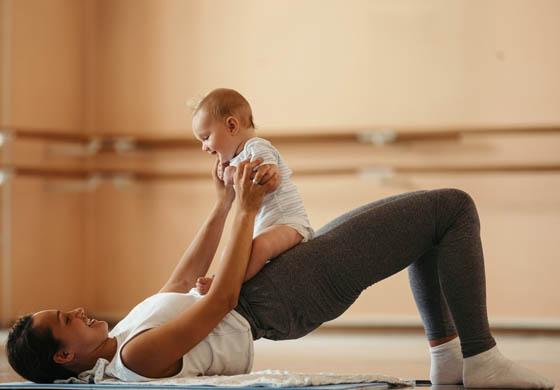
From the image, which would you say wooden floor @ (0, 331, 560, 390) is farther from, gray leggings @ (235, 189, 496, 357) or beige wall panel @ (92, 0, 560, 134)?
beige wall panel @ (92, 0, 560, 134)

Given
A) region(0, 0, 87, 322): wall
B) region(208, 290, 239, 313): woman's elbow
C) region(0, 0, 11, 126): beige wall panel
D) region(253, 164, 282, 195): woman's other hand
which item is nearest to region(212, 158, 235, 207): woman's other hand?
region(253, 164, 282, 195): woman's other hand

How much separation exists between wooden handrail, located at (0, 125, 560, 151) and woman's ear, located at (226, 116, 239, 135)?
2.20 m

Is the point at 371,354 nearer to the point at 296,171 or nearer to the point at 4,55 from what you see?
the point at 296,171

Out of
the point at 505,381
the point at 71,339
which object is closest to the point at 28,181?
the point at 71,339

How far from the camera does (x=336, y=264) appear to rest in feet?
5.90

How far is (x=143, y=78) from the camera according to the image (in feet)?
15.2

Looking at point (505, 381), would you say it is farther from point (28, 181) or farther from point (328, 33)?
point (28, 181)

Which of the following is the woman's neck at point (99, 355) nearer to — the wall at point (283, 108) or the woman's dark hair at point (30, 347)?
the woman's dark hair at point (30, 347)

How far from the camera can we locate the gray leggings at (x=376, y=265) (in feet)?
5.88

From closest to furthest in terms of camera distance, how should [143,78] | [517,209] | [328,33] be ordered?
[517,209] → [328,33] → [143,78]

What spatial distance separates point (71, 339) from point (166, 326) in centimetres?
21

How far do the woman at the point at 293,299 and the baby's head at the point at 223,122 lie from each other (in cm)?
13

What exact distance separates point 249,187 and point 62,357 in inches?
20.5

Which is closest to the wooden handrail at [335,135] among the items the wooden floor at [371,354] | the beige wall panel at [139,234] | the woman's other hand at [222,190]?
the beige wall panel at [139,234]
